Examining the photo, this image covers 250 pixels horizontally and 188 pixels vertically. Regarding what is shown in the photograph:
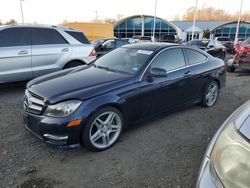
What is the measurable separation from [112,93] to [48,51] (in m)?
3.52

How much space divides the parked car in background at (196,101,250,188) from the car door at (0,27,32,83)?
520 cm

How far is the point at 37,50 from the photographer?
5895 mm

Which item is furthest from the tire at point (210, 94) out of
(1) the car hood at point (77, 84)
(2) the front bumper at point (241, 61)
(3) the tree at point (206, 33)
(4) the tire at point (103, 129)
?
(3) the tree at point (206, 33)

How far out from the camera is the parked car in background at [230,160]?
4.56ft

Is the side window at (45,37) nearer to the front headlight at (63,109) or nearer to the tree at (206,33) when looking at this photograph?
the front headlight at (63,109)

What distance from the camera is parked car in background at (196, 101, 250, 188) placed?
1390 millimetres

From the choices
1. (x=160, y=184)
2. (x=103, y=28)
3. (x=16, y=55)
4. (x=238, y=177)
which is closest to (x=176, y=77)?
(x=160, y=184)

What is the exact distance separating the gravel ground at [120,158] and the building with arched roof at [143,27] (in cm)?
4448

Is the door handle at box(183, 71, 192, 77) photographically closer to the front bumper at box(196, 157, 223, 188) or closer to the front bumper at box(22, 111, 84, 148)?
the front bumper at box(22, 111, 84, 148)

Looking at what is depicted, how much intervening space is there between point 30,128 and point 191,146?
94.4 inches

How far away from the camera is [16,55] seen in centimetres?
558

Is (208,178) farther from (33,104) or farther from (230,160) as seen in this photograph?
(33,104)

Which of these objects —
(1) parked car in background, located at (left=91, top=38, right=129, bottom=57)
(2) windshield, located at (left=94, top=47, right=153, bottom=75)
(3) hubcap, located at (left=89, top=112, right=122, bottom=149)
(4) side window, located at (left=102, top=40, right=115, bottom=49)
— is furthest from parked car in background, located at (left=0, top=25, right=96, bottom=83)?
(4) side window, located at (left=102, top=40, right=115, bottom=49)

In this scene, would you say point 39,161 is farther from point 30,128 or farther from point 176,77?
point 176,77
